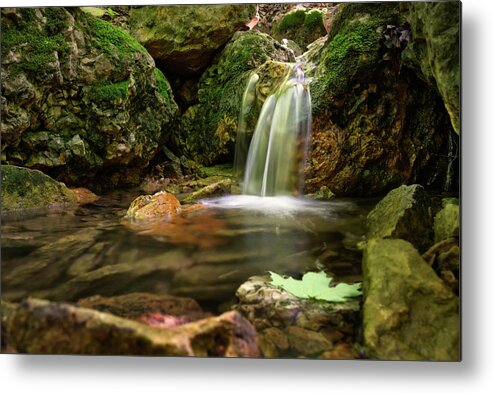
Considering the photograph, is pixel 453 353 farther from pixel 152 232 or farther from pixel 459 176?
pixel 152 232

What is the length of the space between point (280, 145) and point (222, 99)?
1170mm

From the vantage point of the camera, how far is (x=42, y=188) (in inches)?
110

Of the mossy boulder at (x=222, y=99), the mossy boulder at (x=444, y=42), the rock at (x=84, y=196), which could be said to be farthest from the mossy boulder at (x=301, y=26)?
the rock at (x=84, y=196)

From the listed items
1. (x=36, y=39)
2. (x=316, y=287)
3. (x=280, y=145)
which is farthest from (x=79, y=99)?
(x=316, y=287)

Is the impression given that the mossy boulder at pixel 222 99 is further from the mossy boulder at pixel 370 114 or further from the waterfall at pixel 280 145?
the mossy boulder at pixel 370 114

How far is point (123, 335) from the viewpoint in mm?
1703

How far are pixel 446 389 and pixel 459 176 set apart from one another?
42.3 inches

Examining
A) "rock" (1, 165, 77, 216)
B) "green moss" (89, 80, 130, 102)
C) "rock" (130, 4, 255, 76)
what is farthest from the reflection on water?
"green moss" (89, 80, 130, 102)

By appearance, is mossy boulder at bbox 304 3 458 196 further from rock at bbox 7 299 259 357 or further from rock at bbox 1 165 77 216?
rock at bbox 1 165 77 216

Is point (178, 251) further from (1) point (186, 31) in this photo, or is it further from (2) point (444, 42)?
(1) point (186, 31)

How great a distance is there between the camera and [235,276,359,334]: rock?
1.76 metres

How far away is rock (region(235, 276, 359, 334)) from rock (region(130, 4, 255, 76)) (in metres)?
1.67

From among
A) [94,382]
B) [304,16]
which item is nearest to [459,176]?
[304,16]

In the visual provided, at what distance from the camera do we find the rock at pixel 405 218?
6.61ft
